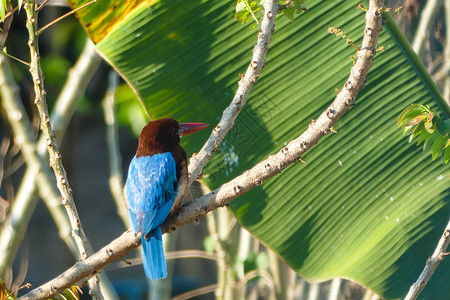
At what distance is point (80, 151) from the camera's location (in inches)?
219

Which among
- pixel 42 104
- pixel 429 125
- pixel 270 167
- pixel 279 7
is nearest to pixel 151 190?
pixel 42 104

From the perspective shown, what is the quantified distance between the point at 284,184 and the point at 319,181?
0.15 m

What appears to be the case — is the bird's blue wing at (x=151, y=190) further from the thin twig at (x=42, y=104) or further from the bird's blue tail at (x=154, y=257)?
the thin twig at (x=42, y=104)

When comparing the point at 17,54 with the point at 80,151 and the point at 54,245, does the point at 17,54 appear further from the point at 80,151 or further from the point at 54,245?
the point at 54,245

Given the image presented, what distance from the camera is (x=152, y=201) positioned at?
1953 mm

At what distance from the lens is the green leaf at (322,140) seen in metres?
2.36

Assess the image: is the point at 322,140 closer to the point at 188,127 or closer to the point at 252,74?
the point at 188,127

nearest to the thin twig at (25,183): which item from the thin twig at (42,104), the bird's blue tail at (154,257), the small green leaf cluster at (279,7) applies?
the bird's blue tail at (154,257)

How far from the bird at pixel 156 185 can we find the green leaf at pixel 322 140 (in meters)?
0.28

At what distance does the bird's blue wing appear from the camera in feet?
6.29

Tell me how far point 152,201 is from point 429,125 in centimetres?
89

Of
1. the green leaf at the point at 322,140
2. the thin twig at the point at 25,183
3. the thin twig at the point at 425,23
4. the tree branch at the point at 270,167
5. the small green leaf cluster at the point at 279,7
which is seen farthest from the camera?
the thin twig at the point at 425,23

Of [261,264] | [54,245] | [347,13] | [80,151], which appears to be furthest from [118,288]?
[347,13]

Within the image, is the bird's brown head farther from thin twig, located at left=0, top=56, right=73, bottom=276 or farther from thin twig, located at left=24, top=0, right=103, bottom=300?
thin twig, located at left=0, top=56, right=73, bottom=276
